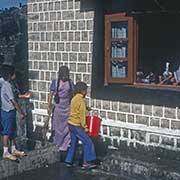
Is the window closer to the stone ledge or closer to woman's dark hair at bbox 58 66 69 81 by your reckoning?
woman's dark hair at bbox 58 66 69 81

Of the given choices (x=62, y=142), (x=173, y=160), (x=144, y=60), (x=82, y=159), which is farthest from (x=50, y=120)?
(x=173, y=160)

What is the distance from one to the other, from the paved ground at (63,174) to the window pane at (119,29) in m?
2.63

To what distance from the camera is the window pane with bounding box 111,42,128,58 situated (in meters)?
9.76

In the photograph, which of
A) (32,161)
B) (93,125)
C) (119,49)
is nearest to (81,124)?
(93,125)

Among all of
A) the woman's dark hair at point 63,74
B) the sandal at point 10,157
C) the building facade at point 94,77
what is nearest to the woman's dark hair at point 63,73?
the woman's dark hair at point 63,74

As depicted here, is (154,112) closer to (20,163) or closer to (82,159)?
(82,159)

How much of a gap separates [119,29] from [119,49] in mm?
384

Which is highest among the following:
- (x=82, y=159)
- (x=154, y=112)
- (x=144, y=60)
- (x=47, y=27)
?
(x=47, y=27)

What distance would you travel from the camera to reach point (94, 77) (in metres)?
10.0

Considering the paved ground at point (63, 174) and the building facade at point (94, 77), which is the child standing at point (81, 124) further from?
the building facade at point (94, 77)

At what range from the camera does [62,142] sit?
33.8 feet

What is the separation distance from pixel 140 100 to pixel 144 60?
3.73 ft

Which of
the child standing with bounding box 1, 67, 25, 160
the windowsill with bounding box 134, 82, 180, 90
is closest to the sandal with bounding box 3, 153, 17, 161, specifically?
the child standing with bounding box 1, 67, 25, 160

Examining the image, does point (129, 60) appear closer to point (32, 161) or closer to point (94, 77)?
point (94, 77)
